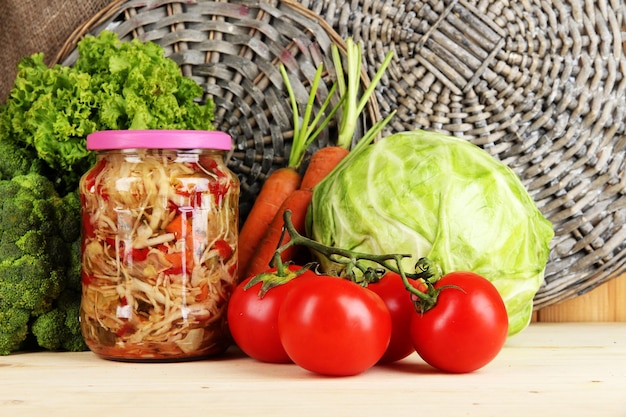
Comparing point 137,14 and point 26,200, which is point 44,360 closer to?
point 26,200

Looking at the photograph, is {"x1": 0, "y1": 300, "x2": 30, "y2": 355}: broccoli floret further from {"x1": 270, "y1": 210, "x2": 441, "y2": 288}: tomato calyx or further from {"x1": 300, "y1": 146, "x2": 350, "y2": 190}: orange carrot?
{"x1": 300, "y1": 146, "x2": 350, "y2": 190}: orange carrot

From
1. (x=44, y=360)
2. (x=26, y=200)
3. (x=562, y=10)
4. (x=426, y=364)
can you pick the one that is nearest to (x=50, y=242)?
(x=26, y=200)

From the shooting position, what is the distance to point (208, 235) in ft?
4.91

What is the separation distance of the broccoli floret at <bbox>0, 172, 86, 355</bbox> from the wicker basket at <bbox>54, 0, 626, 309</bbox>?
18.7 inches

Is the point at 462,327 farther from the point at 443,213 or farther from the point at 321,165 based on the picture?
the point at 321,165

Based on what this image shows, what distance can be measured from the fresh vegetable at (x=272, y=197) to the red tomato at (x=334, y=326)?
1.40 feet

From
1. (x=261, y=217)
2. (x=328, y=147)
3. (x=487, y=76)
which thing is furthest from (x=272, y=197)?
(x=487, y=76)

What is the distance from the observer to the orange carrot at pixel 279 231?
5.79 ft

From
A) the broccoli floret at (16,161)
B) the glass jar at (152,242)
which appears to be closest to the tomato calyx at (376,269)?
the glass jar at (152,242)

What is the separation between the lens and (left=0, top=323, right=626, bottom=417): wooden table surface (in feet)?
3.78

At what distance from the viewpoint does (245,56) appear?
1964 mm

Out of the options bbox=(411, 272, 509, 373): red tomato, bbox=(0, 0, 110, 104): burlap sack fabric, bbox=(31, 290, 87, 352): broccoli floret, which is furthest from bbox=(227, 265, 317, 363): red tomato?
bbox=(0, 0, 110, 104): burlap sack fabric

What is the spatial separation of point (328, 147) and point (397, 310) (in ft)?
1.82

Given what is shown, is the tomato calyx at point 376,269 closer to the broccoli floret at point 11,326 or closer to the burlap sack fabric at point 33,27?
the broccoli floret at point 11,326
